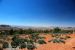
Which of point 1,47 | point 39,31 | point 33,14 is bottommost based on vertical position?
point 1,47

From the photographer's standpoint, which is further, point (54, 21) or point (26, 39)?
point (54, 21)

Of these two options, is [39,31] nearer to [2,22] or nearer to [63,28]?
[63,28]

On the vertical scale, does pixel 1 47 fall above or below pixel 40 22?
below

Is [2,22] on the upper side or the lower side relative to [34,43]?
upper

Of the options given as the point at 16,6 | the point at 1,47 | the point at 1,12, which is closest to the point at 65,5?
the point at 16,6

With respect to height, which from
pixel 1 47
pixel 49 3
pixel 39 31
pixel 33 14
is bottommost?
pixel 1 47

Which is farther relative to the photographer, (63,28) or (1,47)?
(63,28)

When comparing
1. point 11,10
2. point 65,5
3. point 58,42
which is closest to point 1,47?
point 11,10

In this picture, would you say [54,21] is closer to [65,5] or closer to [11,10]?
[65,5]
